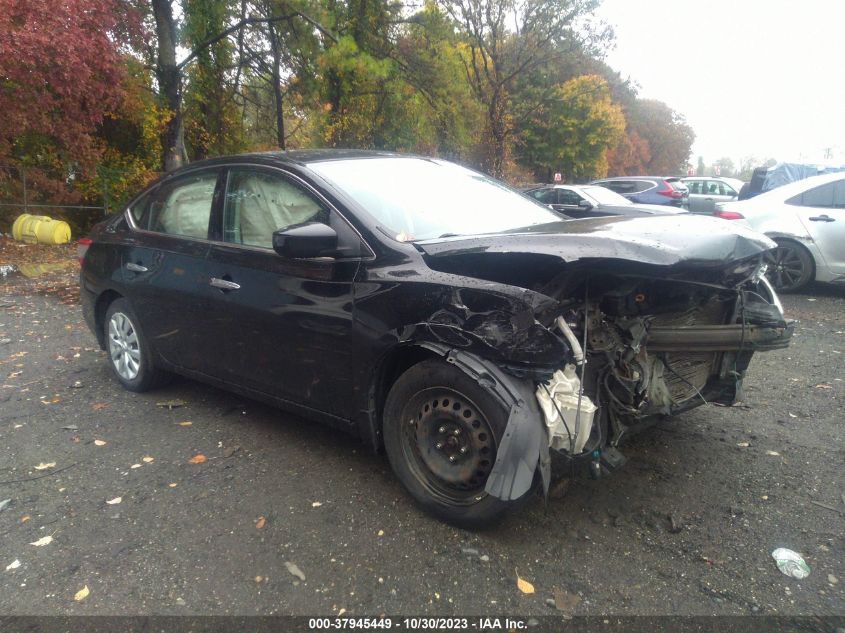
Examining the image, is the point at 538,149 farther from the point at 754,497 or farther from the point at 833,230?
the point at 754,497

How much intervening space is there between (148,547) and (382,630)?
119 cm

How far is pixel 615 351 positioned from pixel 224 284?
2265mm

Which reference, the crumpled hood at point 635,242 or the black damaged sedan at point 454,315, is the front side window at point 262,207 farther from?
the crumpled hood at point 635,242

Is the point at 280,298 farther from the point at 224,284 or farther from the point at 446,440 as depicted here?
the point at 446,440

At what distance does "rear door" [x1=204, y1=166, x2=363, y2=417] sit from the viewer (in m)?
3.24

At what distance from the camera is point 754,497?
3.17 meters

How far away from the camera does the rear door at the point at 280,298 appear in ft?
10.6

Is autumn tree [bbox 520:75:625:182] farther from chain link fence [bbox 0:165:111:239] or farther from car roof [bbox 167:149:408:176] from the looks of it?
car roof [bbox 167:149:408:176]

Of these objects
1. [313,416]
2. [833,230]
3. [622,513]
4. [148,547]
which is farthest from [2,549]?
[833,230]

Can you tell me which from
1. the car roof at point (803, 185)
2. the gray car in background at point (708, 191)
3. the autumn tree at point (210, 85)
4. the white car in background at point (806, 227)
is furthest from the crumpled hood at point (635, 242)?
the gray car in background at point (708, 191)

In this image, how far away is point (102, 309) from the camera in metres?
4.98

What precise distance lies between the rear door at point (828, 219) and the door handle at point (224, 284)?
7567 mm

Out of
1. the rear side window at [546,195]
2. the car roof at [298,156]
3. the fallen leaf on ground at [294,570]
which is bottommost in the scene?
the fallen leaf on ground at [294,570]

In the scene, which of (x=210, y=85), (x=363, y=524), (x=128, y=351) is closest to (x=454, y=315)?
(x=363, y=524)
